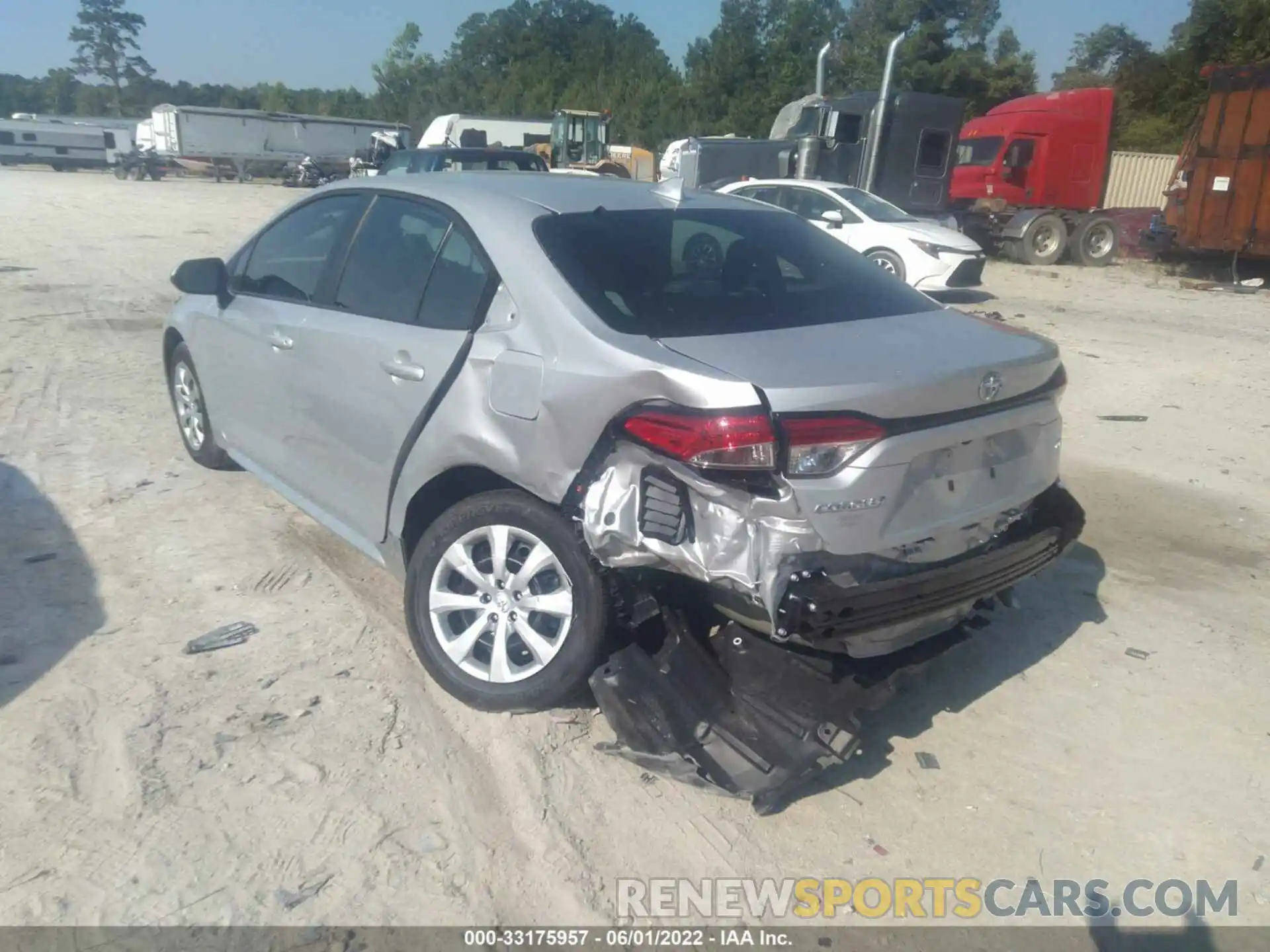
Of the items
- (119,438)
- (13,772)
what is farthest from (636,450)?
(119,438)

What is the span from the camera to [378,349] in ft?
12.3

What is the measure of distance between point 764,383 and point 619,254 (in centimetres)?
94

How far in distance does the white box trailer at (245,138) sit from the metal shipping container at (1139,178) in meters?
32.2

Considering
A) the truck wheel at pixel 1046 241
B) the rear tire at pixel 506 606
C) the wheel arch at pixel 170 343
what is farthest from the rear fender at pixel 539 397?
the truck wheel at pixel 1046 241

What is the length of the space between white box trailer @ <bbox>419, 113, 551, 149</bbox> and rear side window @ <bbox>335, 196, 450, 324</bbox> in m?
32.7

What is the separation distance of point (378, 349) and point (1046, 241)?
19082mm

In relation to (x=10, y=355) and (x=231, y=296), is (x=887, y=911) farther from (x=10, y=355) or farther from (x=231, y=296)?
(x=10, y=355)

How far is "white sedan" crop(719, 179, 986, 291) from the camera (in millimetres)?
13594

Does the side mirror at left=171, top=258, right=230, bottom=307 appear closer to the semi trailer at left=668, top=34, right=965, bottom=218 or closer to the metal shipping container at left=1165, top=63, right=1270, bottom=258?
the semi trailer at left=668, top=34, right=965, bottom=218

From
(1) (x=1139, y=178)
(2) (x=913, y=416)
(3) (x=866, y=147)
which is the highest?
(1) (x=1139, y=178)

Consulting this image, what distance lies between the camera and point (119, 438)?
20.7ft

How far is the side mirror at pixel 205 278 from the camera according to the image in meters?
4.85

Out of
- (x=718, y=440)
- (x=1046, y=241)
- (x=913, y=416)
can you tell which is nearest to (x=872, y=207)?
(x=1046, y=241)

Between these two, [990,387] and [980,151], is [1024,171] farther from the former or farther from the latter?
[990,387]
